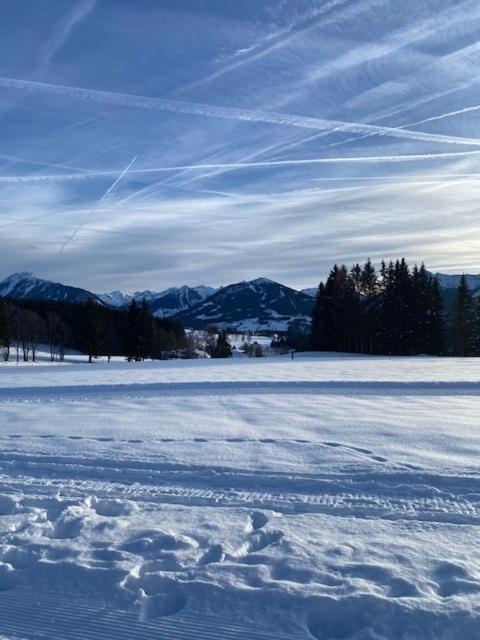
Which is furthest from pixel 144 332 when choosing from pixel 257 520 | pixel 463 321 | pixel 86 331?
pixel 257 520

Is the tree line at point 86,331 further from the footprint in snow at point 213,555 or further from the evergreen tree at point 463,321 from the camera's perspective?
the footprint in snow at point 213,555

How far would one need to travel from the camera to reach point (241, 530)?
14.3 feet

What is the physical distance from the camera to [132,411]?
1062 cm

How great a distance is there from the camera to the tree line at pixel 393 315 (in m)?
43.9

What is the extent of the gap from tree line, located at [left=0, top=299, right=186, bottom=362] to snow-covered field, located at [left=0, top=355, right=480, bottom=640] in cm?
4069

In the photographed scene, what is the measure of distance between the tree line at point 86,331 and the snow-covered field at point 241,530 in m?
40.7

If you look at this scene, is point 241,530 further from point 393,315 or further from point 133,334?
point 133,334

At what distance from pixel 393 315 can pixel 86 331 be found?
29.1 metres

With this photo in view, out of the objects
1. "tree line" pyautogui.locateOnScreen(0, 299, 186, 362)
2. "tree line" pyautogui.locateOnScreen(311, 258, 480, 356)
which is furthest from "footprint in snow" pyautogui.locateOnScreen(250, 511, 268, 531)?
"tree line" pyautogui.locateOnScreen(0, 299, 186, 362)

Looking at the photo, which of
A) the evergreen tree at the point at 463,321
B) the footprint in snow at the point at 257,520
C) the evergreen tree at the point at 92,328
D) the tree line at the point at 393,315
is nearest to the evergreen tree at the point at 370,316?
the tree line at the point at 393,315

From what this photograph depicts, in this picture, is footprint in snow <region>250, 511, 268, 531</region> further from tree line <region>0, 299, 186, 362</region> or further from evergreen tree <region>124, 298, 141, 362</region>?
evergreen tree <region>124, 298, 141, 362</region>

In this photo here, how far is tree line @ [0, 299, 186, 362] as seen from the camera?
4917cm

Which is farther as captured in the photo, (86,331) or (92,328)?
(86,331)

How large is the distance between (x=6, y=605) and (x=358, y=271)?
49178mm
